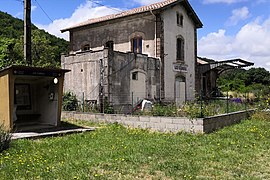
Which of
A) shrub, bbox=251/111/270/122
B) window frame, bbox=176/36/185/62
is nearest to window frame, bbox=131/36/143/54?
window frame, bbox=176/36/185/62

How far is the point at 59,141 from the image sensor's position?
924cm

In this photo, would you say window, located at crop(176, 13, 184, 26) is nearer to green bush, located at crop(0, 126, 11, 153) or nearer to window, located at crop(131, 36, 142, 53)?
window, located at crop(131, 36, 142, 53)

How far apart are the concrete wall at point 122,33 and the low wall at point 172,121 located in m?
8.21

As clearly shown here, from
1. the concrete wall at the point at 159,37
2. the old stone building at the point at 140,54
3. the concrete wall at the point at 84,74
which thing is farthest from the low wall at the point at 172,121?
the concrete wall at the point at 159,37

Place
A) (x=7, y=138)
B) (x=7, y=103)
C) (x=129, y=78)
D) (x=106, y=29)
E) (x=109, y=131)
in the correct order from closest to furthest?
(x=7, y=138)
(x=7, y=103)
(x=109, y=131)
(x=129, y=78)
(x=106, y=29)

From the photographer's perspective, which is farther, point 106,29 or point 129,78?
point 106,29

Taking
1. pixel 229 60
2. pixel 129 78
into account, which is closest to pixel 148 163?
pixel 129 78

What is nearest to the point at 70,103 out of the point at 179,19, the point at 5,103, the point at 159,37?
the point at 5,103

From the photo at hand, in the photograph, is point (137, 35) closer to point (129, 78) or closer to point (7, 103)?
point (129, 78)

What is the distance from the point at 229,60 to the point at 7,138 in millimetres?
19344

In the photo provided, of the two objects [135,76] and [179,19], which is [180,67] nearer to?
[179,19]

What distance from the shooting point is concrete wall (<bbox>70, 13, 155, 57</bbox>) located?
20.5 m

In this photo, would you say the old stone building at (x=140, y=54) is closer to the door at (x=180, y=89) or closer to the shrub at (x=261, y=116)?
the door at (x=180, y=89)

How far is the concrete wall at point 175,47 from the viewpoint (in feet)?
68.4
